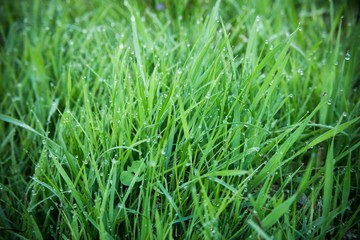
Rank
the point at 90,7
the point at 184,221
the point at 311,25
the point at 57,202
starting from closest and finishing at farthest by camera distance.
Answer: the point at 184,221 < the point at 57,202 < the point at 311,25 < the point at 90,7

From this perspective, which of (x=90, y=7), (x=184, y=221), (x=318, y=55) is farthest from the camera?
(x=90, y=7)

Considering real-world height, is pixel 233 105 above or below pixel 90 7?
below

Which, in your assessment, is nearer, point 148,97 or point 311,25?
point 148,97

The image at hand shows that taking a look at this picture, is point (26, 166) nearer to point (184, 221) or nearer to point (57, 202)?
point (57, 202)

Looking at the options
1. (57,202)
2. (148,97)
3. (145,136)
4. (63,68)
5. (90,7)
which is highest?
(90,7)

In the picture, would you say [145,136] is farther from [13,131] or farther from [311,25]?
[311,25]

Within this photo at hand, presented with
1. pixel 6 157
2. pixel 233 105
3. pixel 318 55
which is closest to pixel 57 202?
pixel 6 157

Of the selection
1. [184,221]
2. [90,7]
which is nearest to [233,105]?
[184,221]
